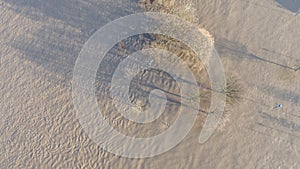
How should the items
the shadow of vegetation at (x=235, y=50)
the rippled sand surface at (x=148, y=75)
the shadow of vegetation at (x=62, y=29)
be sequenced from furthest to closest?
the shadow of vegetation at (x=62, y=29)
the shadow of vegetation at (x=235, y=50)
the rippled sand surface at (x=148, y=75)

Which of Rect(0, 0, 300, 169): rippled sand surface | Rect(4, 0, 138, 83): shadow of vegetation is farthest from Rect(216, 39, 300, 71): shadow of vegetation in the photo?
Rect(4, 0, 138, 83): shadow of vegetation

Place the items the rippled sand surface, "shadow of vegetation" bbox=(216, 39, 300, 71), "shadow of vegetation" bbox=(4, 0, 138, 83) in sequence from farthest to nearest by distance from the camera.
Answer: "shadow of vegetation" bbox=(4, 0, 138, 83), "shadow of vegetation" bbox=(216, 39, 300, 71), the rippled sand surface

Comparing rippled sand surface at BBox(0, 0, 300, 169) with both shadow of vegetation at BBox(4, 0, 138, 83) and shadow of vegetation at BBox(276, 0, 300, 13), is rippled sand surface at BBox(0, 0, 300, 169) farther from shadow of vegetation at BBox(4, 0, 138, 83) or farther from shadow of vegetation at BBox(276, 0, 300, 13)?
shadow of vegetation at BBox(276, 0, 300, 13)

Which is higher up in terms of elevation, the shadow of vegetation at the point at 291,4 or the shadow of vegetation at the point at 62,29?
the shadow of vegetation at the point at 291,4

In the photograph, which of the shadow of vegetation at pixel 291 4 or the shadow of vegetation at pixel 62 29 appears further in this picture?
the shadow of vegetation at pixel 62 29

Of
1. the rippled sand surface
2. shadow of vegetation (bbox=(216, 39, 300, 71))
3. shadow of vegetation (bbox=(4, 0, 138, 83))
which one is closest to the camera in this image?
the rippled sand surface

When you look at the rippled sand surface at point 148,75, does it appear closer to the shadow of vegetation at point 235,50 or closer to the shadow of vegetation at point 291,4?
the shadow of vegetation at point 235,50

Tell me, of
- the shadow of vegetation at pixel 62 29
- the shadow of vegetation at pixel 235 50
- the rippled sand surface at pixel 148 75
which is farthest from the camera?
the shadow of vegetation at pixel 62 29

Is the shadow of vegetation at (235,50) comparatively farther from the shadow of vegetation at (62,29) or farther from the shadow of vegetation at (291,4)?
the shadow of vegetation at (62,29)

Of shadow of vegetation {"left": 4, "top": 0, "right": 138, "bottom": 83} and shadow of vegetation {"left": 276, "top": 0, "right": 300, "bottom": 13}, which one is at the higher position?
shadow of vegetation {"left": 276, "top": 0, "right": 300, "bottom": 13}

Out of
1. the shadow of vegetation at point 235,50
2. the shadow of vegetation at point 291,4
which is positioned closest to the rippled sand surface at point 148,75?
the shadow of vegetation at point 235,50

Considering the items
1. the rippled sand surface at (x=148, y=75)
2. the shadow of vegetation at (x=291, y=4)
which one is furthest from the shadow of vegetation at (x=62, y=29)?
the shadow of vegetation at (x=291, y=4)

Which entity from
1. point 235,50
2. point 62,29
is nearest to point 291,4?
point 235,50
